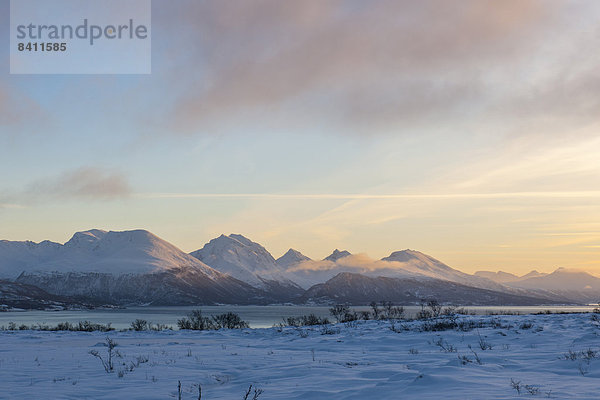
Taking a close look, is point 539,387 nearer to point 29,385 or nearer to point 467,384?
point 467,384

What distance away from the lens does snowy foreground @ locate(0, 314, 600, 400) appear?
412 inches

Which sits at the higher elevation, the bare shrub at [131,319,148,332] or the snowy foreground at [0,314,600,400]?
the snowy foreground at [0,314,600,400]

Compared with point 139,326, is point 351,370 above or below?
above

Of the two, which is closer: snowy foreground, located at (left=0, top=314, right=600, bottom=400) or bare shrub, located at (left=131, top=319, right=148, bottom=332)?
snowy foreground, located at (left=0, top=314, right=600, bottom=400)

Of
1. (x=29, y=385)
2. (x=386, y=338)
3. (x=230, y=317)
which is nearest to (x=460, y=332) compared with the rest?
(x=386, y=338)

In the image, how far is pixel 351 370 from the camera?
1395cm

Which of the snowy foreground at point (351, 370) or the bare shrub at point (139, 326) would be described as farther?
the bare shrub at point (139, 326)

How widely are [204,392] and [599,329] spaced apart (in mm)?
20515

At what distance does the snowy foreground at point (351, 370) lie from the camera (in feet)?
34.3

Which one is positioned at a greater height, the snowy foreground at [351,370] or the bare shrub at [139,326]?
the snowy foreground at [351,370]

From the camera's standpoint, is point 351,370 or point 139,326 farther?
point 139,326

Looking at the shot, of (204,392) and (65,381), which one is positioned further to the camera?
(65,381)

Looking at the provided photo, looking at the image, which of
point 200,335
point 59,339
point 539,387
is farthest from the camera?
point 200,335

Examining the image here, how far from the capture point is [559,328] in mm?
25156
